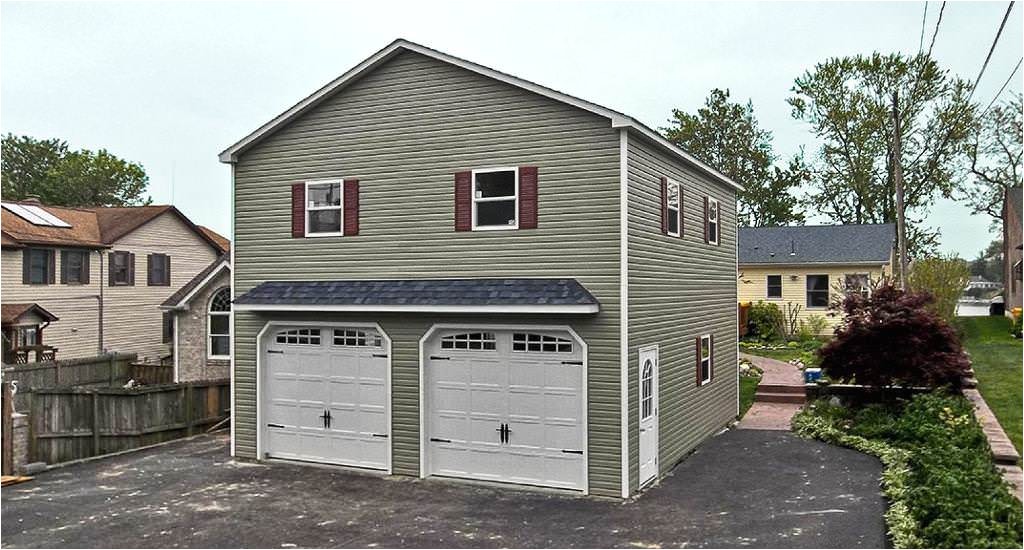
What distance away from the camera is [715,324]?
17484 mm

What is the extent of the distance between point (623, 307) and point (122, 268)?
83.4 ft

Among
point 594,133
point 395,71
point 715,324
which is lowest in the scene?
point 715,324

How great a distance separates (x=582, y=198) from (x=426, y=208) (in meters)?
2.70

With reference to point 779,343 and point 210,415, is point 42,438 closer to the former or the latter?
point 210,415

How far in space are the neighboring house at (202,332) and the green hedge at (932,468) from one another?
555 inches

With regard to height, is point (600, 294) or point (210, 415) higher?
point (600, 294)

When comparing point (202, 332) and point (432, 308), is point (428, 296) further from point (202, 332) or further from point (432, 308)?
point (202, 332)

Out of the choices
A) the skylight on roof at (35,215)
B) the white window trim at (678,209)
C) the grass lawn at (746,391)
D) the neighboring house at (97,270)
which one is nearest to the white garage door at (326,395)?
the white window trim at (678,209)

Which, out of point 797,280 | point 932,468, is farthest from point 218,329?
point 797,280

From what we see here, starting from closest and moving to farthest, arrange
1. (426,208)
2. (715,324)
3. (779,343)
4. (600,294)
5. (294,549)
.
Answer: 1. (294,549)
2. (600,294)
3. (426,208)
4. (715,324)
5. (779,343)

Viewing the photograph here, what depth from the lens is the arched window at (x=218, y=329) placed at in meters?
21.4

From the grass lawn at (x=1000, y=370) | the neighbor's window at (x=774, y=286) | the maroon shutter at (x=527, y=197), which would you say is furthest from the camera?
the neighbor's window at (x=774, y=286)

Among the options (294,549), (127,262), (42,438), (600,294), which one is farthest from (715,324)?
(127,262)

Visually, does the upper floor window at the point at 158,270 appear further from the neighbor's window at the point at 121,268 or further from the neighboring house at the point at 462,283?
the neighboring house at the point at 462,283
